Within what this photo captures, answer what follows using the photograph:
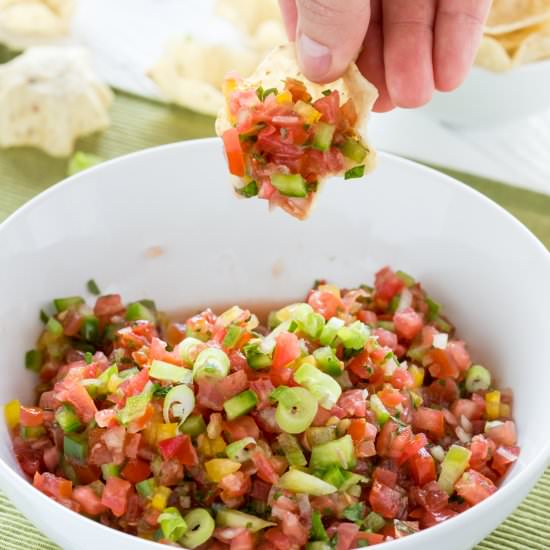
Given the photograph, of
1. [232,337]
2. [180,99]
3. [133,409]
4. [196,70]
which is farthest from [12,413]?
[196,70]

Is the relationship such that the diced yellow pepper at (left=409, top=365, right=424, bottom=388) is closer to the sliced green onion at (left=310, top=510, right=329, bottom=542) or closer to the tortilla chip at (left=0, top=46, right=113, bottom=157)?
the sliced green onion at (left=310, top=510, right=329, bottom=542)

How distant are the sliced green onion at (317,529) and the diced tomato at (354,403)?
0.95 feet

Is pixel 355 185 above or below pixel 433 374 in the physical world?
above

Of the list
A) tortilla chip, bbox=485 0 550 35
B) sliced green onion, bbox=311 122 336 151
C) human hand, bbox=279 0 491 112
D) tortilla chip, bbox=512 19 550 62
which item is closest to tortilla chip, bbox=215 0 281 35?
tortilla chip, bbox=485 0 550 35

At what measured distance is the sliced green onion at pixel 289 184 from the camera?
9.14ft

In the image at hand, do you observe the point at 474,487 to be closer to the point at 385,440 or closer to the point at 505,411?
the point at 385,440

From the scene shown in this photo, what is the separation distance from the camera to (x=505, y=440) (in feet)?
9.70

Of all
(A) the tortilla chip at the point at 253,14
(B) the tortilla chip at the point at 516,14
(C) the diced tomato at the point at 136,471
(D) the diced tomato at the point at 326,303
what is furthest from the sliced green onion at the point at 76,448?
(A) the tortilla chip at the point at 253,14

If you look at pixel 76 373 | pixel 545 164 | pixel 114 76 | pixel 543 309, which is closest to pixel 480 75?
pixel 545 164

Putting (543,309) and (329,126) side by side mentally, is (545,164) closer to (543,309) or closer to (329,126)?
(543,309)

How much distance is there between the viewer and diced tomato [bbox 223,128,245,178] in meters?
2.79

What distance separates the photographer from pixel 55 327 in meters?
3.24

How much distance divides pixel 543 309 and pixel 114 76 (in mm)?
2554

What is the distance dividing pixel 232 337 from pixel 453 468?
68 centimetres
